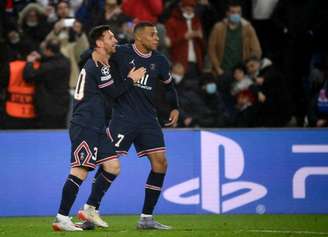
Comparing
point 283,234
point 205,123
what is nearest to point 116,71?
point 283,234

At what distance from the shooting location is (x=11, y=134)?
1401 cm

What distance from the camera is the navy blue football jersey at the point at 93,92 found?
10797 millimetres

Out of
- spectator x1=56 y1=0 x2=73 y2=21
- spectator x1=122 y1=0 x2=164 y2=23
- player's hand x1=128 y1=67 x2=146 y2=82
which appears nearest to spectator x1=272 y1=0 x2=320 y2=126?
spectator x1=122 y1=0 x2=164 y2=23

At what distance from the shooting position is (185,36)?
1667 cm

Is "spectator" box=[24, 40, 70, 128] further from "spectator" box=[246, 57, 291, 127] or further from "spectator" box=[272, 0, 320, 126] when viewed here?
"spectator" box=[272, 0, 320, 126]

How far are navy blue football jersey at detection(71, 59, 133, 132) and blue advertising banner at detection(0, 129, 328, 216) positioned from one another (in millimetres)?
3281

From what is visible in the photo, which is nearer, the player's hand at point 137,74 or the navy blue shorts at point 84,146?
the navy blue shorts at point 84,146

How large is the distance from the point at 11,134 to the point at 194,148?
8.70 ft

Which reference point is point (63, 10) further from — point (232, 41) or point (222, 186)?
point (222, 186)

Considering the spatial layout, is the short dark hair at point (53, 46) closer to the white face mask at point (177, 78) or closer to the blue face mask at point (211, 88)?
the white face mask at point (177, 78)

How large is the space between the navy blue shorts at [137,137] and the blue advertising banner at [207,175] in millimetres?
2668

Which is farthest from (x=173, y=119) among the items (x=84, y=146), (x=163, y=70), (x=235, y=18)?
(x=235, y=18)

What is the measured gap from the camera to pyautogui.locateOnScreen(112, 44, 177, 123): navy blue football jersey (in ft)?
37.3

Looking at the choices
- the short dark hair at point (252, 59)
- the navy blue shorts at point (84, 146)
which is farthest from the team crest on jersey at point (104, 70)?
the short dark hair at point (252, 59)
